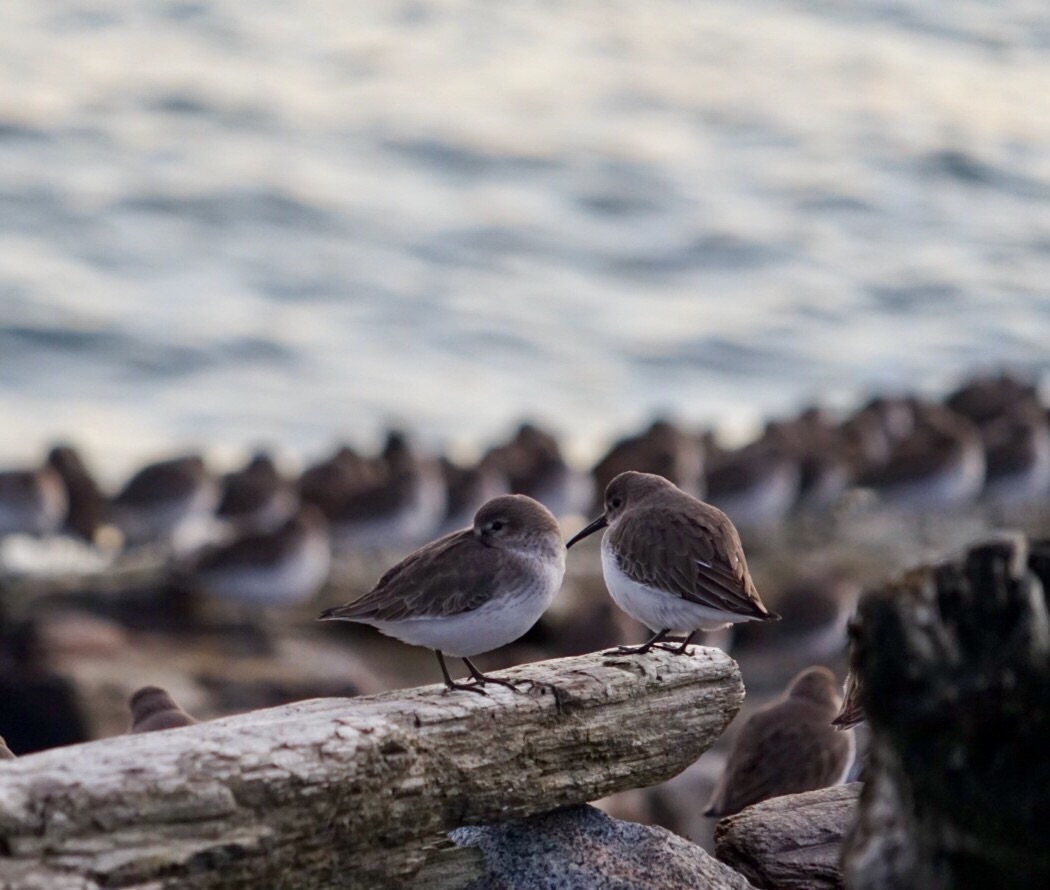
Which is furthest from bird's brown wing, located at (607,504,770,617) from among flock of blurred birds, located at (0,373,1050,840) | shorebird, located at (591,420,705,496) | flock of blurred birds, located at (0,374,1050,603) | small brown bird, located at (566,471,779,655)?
shorebird, located at (591,420,705,496)

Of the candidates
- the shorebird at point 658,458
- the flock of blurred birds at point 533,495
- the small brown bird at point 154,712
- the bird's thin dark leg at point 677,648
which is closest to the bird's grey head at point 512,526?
the bird's thin dark leg at point 677,648

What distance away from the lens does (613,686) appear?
19.5ft

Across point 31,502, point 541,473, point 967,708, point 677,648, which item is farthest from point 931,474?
point 967,708

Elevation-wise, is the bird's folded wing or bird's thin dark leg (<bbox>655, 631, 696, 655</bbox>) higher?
the bird's folded wing

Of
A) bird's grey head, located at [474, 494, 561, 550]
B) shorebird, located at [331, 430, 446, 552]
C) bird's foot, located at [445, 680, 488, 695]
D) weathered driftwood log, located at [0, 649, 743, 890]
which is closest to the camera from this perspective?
weathered driftwood log, located at [0, 649, 743, 890]

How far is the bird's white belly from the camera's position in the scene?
6391 mm

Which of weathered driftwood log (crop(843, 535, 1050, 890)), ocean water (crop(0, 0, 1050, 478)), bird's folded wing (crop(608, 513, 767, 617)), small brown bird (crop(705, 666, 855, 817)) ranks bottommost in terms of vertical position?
ocean water (crop(0, 0, 1050, 478))

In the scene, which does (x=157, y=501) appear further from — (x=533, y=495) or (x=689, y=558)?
(x=689, y=558)

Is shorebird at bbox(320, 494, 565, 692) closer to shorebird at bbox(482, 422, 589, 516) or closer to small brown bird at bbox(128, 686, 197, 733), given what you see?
small brown bird at bbox(128, 686, 197, 733)

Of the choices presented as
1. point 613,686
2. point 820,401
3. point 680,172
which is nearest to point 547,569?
point 613,686

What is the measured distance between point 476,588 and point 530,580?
0.20 metres

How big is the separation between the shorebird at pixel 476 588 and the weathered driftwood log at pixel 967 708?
7.14 feet

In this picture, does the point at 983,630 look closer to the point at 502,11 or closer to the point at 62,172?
the point at 62,172

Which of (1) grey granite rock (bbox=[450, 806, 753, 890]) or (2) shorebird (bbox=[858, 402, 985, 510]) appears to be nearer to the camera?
(1) grey granite rock (bbox=[450, 806, 753, 890])
